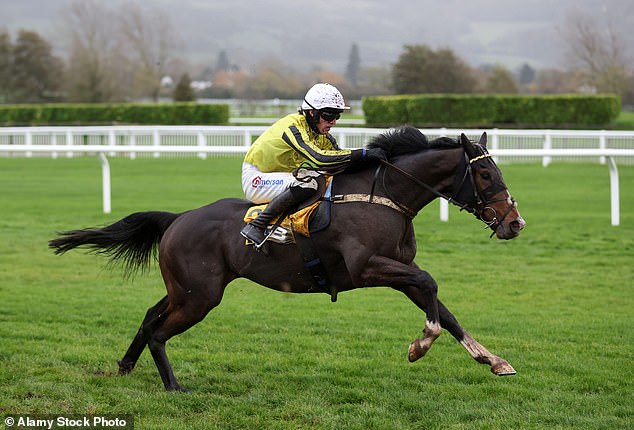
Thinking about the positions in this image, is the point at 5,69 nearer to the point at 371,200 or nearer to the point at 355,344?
the point at 355,344

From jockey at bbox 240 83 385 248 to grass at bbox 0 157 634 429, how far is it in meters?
1.09

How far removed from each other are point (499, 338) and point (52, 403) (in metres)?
3.26

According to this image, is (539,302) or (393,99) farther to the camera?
(393,99)

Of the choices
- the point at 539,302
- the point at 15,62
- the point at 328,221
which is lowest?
the point at 539,302

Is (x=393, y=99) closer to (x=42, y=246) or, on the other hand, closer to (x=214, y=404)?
(x=42, y=246)

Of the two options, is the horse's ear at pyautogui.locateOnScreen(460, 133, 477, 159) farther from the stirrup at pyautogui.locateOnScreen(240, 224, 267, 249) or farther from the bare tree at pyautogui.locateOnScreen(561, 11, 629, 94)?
the bare tree at pyautogui.locateOnScreen(561, 11, 629, 94)

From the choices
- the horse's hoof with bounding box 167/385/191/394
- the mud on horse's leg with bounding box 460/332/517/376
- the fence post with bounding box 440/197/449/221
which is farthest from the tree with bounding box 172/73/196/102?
the mud on horse's leg with bounding box 460/332/517/376

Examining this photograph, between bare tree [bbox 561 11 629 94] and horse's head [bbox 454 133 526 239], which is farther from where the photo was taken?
bare tree [bbox 561 11 629 94]

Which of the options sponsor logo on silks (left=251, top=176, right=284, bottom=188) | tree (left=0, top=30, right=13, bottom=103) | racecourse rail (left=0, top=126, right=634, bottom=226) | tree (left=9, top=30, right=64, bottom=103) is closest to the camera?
sponsor logo on silks (left=251, top=176, right=284, bottom=188)

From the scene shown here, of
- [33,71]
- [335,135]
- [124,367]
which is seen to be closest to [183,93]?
[33,71]

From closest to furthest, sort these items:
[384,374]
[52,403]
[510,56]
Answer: [52,403] < [384,374] < [510,56]

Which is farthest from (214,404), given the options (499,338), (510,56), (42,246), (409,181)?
(510,56)

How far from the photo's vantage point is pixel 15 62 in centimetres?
5112

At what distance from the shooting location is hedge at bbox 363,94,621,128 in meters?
28.6
